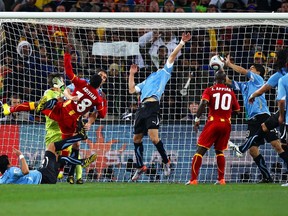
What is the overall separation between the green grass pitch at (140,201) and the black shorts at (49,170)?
1.77 meters

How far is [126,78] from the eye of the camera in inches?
816

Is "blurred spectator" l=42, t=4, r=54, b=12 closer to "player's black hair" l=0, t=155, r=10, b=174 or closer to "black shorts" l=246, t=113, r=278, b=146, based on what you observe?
"black shorts" l=246, t=113, r=278, b=146

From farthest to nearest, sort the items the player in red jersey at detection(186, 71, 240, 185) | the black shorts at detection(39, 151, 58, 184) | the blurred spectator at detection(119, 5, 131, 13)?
the blurred spectator at detection(119, 5, 131, 13) < the black shorts at detection(39, 151, 58, 184) < the player in red jersey at detection(186, 71, 240, 185)

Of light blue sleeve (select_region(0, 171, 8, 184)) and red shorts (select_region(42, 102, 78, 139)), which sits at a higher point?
red shorts (select_region(42, 102, 78, 139))

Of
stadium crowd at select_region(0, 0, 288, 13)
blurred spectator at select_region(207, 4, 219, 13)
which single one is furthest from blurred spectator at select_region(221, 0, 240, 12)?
blurred spectator at select_region(207, 4, 219, 13)

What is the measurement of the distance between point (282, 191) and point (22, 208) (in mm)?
4558

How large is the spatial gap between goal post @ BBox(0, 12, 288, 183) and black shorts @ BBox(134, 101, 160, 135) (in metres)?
1.10

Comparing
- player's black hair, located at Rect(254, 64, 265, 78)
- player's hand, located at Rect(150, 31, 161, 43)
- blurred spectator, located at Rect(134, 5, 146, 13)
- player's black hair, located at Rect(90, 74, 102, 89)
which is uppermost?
blurred spectator, located at Rect(134, 5, 146, 13)

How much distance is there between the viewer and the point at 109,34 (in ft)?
69.9

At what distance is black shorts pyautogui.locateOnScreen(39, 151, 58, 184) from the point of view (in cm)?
1687

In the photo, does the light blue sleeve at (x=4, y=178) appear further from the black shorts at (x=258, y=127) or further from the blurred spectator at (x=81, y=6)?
the blurred spectator at (x=81, y=6)

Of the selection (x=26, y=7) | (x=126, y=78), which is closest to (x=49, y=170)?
(x=126, y=78)

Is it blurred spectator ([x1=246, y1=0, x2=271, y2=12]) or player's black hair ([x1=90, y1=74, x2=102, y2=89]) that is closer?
player's black hair ([x1=90, y1=74, x2=102, y2=89])

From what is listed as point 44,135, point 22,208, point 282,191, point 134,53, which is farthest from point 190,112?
point 22,208
